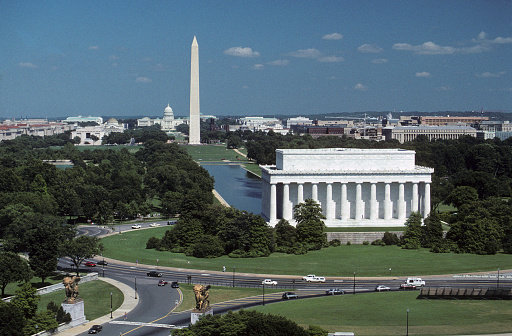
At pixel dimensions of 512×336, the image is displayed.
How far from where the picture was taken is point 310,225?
307 feet

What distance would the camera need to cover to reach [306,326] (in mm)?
56000

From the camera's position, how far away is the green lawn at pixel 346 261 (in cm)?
8006

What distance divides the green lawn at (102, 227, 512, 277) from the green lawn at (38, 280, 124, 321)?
12648mm

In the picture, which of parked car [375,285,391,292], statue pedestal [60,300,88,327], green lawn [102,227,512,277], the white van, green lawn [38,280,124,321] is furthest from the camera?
green lawn [102,227,512,277]

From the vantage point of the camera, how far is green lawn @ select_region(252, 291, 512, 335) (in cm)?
5625

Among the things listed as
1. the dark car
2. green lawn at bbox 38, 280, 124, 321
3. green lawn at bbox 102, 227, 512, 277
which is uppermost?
green lawn at bbox 102, 227, 512, 277

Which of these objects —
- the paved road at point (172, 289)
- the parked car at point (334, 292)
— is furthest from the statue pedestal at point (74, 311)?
the parked car at point (334, 292)

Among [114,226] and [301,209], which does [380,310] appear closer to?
[301,209]

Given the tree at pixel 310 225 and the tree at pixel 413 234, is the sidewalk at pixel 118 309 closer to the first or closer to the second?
the tree at pixel 310 225

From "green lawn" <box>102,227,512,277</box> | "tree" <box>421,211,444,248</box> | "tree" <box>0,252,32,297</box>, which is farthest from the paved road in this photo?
"tree" <box>421,211,444,248</box>

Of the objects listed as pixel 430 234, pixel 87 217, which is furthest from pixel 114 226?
pixel 430 234

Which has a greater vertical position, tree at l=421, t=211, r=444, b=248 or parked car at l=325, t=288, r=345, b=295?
tree at l=421, t=211, r=444, b=248

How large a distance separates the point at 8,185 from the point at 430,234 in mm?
77380

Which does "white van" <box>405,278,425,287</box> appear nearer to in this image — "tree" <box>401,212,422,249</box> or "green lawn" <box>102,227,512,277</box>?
"green lawn" <box>102,227,512,277</box>
